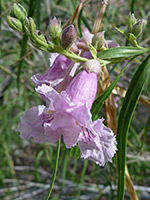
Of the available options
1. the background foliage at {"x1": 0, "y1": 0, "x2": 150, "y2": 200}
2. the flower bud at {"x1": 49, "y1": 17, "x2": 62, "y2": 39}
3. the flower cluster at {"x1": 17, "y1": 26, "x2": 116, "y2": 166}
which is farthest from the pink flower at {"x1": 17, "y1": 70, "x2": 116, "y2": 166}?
the background foliage at {"x1": 0, "y1": 0, "x2": 150, "y2": 200}

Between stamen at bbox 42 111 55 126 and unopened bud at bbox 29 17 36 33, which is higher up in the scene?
unopened bud at bbox 29 17 36 33

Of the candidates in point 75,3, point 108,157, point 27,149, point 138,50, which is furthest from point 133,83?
point 27,149

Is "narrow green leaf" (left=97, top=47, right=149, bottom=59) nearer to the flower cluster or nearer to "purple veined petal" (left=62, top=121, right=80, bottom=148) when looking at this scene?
the flower cluster

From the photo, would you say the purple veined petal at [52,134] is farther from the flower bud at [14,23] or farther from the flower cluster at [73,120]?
the flower bud at [14,23]

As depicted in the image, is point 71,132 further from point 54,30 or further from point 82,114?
point 54,30

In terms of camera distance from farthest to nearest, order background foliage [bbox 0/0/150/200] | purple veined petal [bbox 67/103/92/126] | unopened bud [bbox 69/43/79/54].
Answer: background foliage [bbox 0/0/150/200] → unopened bud [bbox 69/43/79/54] → purple veined petal [bbox 67/103/92/126]

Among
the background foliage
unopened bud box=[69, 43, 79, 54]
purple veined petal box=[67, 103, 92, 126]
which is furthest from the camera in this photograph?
the background foliage

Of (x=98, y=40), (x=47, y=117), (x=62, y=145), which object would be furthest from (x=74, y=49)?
(x=62, y=145)

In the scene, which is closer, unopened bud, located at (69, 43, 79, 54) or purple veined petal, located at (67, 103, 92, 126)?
purple veined petal, located at (67, 103, 92, 126)

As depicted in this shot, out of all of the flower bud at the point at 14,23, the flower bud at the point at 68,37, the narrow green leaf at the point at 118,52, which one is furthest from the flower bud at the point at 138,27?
the flower bud at the point at 14,23
